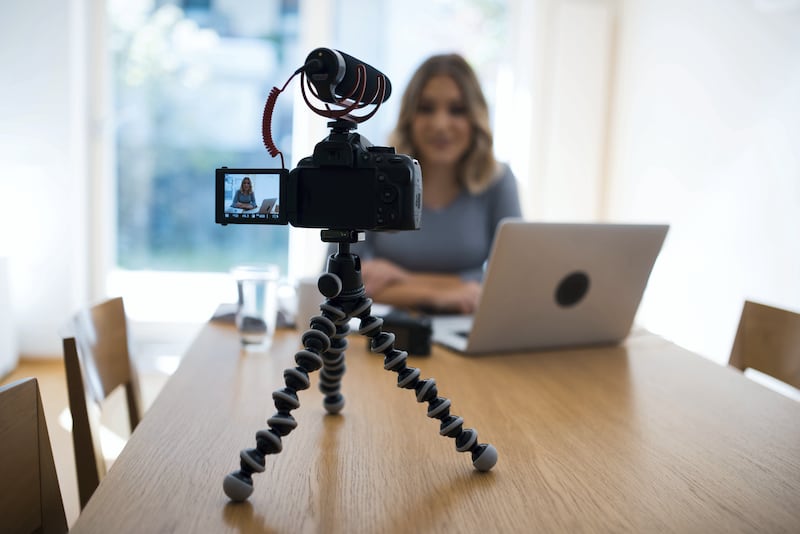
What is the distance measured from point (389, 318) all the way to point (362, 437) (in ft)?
1.49

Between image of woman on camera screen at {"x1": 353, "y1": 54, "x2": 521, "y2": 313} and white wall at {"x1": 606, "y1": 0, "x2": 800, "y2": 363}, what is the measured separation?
0.82 meters

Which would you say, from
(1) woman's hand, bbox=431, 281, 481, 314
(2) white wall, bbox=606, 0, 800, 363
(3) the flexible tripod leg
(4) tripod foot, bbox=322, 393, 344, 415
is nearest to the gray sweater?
(1) woman's hand, bbox=431, 281, 481, 314

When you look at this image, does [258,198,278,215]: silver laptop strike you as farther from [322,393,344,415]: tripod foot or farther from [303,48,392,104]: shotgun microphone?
[322,393,344,415]: tripod foot

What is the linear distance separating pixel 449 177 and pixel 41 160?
2.31m

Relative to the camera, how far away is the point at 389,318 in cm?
134

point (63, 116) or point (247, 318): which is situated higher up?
point (63, 116)

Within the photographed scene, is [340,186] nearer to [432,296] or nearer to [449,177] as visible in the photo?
[432,296]

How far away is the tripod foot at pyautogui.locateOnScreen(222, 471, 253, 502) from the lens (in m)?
0.70

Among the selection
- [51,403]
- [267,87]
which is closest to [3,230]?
[51,403]

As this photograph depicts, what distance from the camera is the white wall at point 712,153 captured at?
8.22 feet

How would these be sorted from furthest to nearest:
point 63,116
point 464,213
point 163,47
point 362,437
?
point 163,47 < point 63,116 < point 464,213 < point 362,437

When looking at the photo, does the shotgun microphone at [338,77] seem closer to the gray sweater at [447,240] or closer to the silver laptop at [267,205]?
the silver laptop at [267,205]

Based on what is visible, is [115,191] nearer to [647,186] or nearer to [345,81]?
[647,186]

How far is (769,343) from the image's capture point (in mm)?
1405
